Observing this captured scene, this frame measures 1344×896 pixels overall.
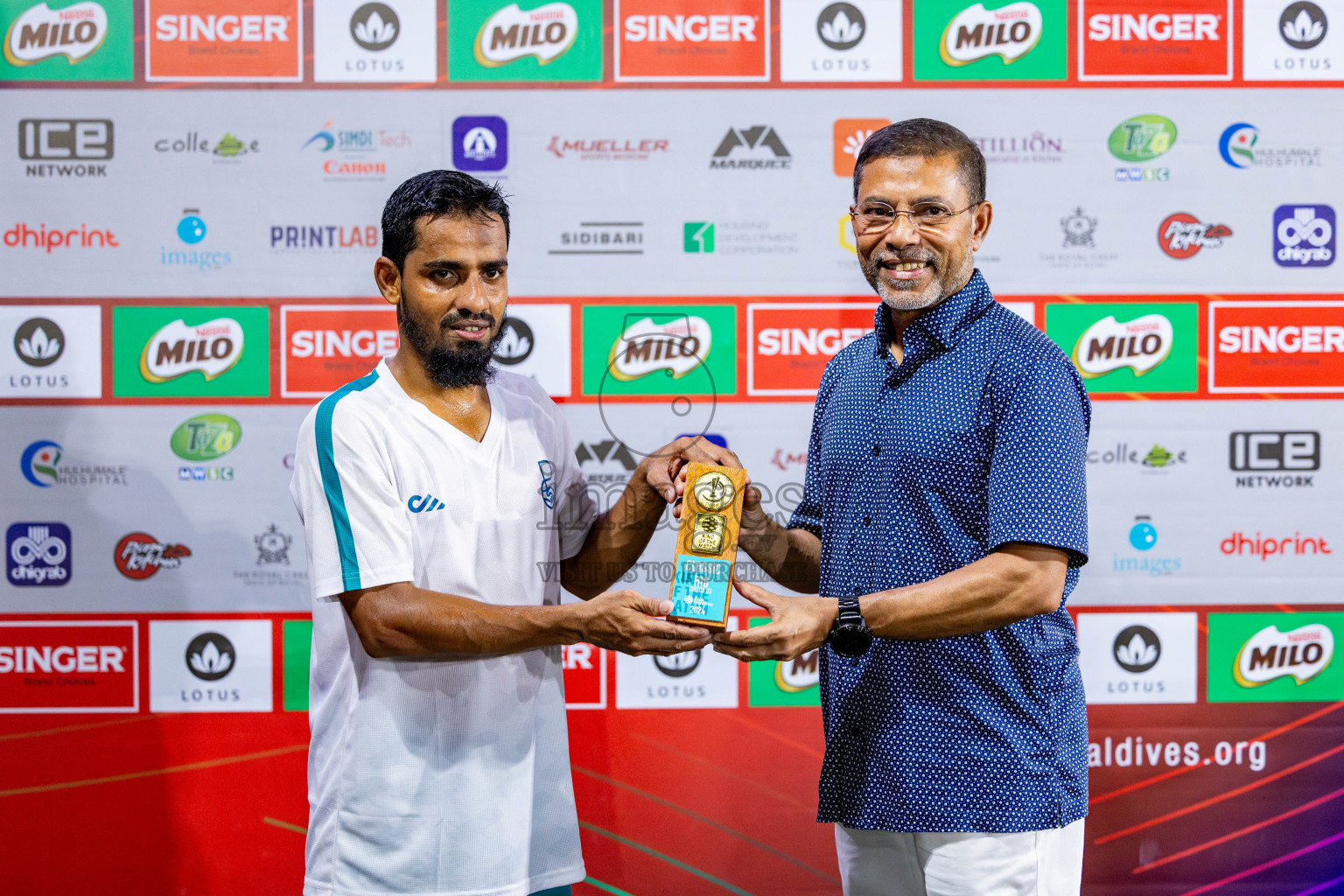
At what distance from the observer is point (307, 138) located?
2.46m

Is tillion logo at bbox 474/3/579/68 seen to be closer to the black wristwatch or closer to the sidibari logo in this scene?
the sidibari logo

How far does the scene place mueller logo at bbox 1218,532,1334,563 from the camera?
2508 mm

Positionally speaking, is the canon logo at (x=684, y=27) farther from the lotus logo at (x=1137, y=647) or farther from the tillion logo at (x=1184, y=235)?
the lotus logo at (x=1137, y=647)

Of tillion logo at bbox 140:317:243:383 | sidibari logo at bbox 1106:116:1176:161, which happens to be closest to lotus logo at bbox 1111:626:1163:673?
sidibari logo at bbox 1106:116:1176:161

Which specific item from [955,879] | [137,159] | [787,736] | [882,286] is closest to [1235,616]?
[787,736]

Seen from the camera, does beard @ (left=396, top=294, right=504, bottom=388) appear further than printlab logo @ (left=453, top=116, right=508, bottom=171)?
No

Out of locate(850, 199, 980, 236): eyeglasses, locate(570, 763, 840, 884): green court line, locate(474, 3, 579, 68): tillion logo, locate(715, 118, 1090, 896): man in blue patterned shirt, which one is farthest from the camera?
locate(570, 763, 840, 884): green court line

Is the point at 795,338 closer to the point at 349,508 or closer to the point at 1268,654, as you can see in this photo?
the point at 349,508

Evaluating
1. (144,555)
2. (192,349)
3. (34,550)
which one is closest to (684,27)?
(192,349)

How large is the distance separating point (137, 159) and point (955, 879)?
255 centimetres

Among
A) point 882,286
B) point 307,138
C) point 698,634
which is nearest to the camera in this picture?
point 698,634

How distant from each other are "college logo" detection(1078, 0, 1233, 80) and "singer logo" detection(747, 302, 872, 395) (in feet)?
2.93

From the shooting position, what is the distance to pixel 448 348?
5.14 feet

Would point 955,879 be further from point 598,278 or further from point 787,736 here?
point 598,278
